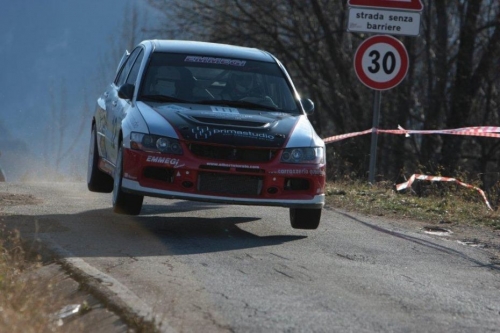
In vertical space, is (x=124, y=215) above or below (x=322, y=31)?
below

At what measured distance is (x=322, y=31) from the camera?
96.2ft

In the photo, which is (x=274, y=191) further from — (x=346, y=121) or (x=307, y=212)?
(x=346, y=121)

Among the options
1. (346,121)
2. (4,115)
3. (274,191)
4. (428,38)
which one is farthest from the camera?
(4,115)

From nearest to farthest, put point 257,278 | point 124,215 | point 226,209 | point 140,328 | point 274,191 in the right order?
point 140,328, point 257,278, point 274,191, point 124,215, point 226,209

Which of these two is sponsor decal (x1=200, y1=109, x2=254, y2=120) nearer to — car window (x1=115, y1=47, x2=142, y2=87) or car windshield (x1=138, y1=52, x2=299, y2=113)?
car windshield (x1=138, y1=52, x2=299, y2=113)

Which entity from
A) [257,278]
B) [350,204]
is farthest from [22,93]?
[257,278]

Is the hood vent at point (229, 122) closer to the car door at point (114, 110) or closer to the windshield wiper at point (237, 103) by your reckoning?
the windshield wiper at point (237, 103)

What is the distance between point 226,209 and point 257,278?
4562mm

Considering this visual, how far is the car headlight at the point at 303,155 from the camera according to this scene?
983 centimetres

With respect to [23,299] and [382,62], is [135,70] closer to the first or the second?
[382,62]

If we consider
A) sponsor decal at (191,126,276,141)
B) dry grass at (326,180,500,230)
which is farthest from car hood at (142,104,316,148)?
dry grass at (326,180,500,230)

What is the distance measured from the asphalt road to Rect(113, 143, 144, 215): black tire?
0.56 ft

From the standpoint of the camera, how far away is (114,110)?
1144cm

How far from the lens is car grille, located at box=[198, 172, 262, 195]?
9.69 m
